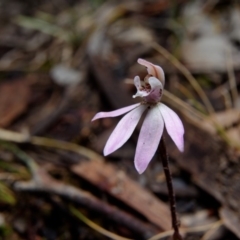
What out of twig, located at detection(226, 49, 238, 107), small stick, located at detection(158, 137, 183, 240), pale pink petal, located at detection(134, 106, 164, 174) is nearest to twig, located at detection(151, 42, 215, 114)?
twig, located at detection(226, 49, 238, 107)

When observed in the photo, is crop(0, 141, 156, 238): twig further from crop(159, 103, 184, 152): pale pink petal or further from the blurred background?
crop(159, 103, 184, 152): pale pink petal

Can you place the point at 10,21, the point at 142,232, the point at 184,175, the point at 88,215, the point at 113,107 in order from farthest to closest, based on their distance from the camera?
the point at 10,21 → the point at 113,107 → the point at 184,175 → the point at 88,215 → the point at 142,232

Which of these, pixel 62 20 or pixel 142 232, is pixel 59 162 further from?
pixel 62 20

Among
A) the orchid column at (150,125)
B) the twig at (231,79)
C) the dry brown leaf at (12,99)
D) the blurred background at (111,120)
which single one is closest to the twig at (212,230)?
the blurred background at (111,120)

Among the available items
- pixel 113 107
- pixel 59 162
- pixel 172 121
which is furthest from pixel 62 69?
pixel 172 121

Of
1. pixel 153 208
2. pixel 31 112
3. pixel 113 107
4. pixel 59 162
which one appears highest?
pixel 31 112

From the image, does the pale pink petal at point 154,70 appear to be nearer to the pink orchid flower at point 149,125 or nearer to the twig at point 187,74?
the pink orchid flower at point 149,125
